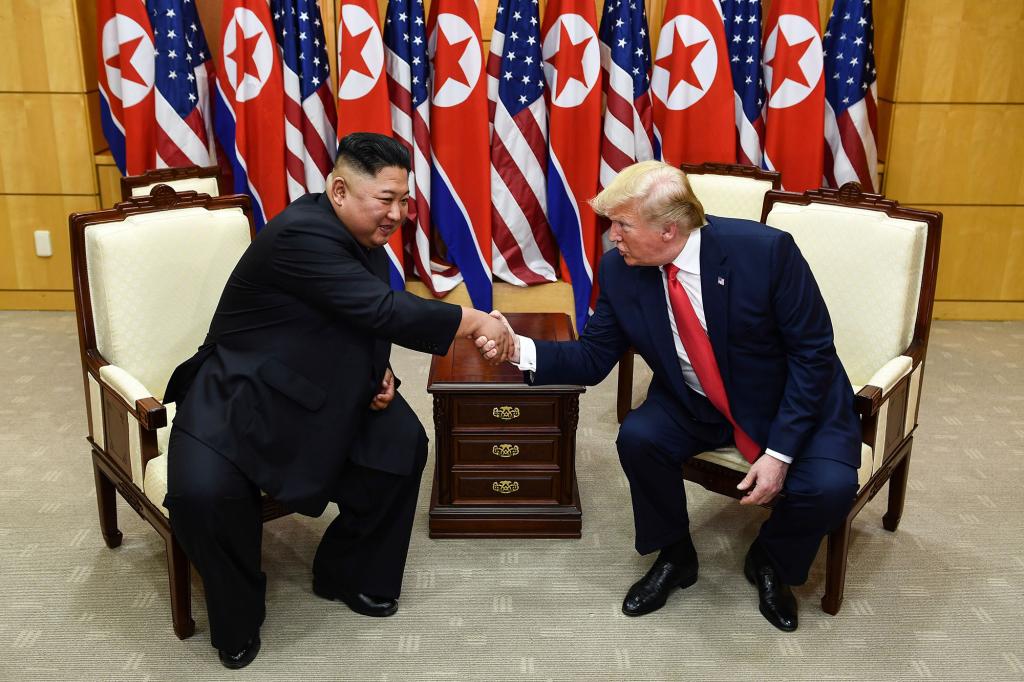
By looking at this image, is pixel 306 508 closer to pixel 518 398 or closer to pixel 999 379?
pixel 518 398

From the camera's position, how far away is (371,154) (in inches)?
110

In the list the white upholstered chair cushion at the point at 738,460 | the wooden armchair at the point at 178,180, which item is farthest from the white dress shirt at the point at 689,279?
the wooden armchair at the point at 178,180

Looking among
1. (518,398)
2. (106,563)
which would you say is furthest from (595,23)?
(106,563)

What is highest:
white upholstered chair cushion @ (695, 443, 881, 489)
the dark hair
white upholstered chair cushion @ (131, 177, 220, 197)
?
the dark hair

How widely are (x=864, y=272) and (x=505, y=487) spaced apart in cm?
142

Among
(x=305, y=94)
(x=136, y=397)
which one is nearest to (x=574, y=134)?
(x=305, y=94)

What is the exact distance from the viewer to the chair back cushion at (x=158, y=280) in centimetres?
321

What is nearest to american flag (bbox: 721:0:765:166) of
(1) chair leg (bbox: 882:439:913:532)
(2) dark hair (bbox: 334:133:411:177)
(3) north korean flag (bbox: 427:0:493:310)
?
(3) north korean flag (bbox: 427:0:493:310)

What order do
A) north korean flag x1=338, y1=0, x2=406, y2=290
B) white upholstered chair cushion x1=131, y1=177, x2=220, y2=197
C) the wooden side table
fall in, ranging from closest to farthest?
the wooden side table < white upholstered chair cushion x1=131, y1=177, x2=220, y2=197 < north korean flag x1=338, y1=0, x2=406, y2=290

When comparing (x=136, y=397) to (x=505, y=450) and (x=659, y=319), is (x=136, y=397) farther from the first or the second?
(x=659, y=319)

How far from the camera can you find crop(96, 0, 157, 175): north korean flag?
527cm

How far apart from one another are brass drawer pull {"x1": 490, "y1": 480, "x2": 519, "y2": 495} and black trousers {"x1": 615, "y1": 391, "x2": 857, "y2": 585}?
53cm

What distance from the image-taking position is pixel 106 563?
11.2 feet

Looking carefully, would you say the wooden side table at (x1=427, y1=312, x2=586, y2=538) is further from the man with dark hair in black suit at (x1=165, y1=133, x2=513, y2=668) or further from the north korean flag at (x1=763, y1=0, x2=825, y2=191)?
the north korean flag at (x1=763, y1=0, x2=825, y2=191)
